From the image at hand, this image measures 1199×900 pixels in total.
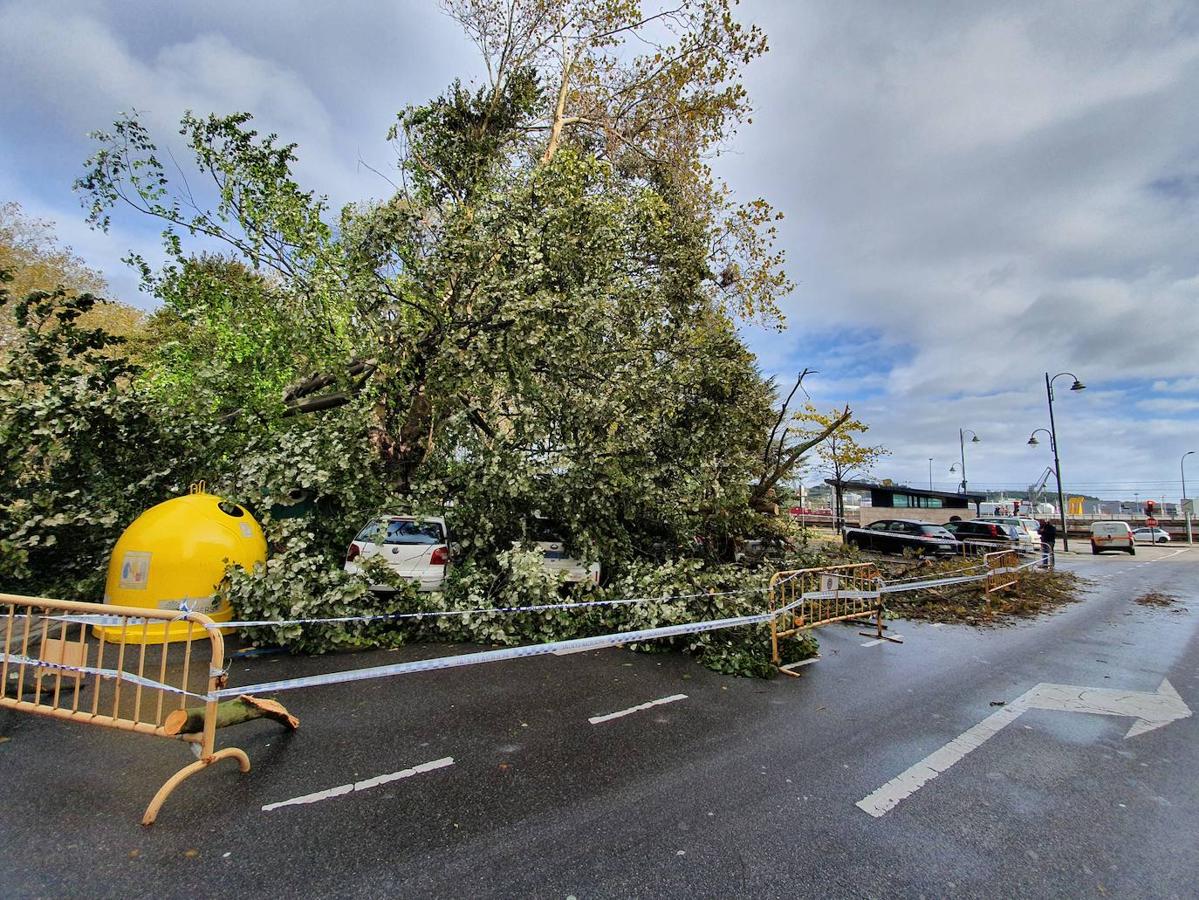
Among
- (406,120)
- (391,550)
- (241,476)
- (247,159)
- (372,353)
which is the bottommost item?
(391,550)

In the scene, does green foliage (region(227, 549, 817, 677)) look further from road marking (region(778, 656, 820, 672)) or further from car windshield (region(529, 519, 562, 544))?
car windshield (region(529, 519, 562, 544))

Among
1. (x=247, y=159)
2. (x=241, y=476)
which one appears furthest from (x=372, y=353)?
(x=247, y=159)

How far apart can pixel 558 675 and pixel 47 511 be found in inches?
286

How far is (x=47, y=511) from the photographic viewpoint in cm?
713

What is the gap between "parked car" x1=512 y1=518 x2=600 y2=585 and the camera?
8.27m

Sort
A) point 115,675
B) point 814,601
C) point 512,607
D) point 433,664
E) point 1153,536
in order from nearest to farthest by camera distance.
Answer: point 115,675
point 433,664
point 512,607
point 814,601
point 1153,536

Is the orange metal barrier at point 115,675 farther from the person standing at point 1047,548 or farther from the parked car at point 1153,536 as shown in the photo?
the parked car at point 1153,536

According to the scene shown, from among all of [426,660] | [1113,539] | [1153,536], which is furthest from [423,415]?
[1153,536]

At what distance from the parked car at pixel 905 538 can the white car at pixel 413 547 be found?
1399 cm

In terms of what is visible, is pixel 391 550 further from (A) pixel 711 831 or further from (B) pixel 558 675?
(A) pixel 711 831

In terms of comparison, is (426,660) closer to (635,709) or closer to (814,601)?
(635,709)

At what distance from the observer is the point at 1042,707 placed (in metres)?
5.17

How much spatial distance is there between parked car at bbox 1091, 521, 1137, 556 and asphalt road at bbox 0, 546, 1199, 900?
27.1 metres

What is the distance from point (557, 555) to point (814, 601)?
3.96 meters
